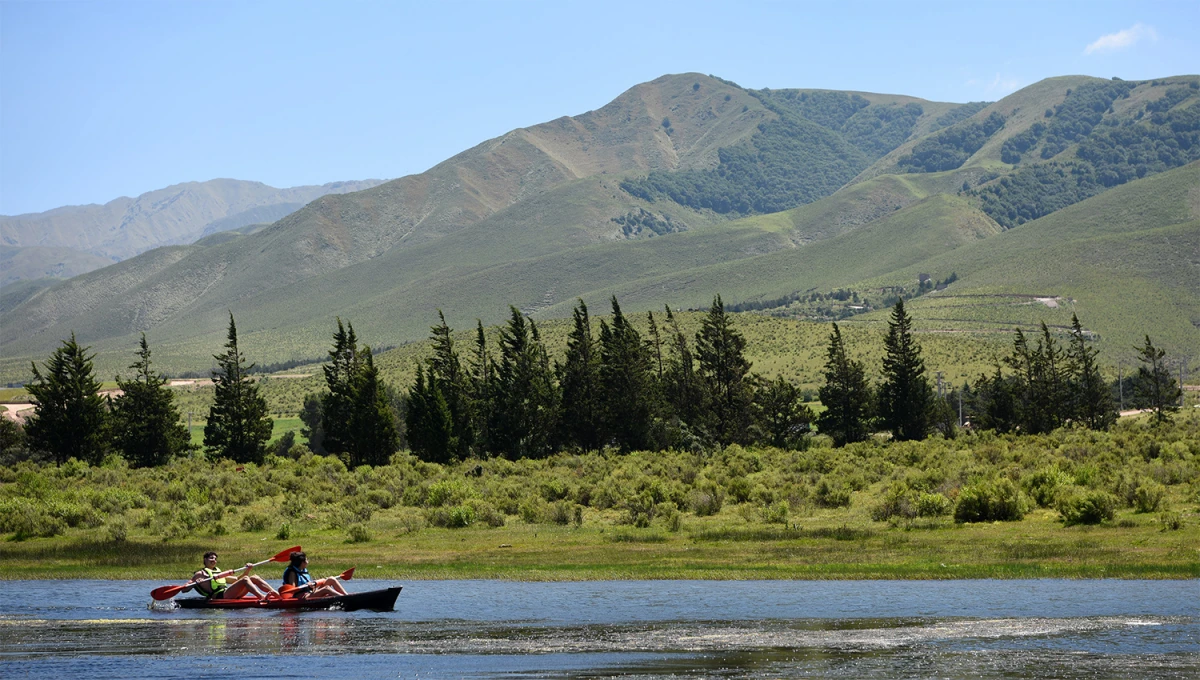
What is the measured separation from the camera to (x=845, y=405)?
3647 inches

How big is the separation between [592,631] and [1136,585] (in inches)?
588

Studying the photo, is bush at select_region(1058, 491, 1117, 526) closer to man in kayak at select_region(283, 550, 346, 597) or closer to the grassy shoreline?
the grassy shoreline

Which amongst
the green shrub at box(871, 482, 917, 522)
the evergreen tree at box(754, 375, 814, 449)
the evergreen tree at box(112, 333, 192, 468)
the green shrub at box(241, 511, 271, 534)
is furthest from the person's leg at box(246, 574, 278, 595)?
the evergreen tree at box(754, 375, 814, 449)

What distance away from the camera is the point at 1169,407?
10762cm

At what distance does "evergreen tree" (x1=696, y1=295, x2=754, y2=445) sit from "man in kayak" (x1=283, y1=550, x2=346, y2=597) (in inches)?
2161

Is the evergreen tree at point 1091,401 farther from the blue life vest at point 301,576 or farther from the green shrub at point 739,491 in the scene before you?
the blue life vest at point 301,576

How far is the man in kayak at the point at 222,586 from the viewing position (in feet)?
121

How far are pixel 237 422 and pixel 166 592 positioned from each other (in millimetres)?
52831

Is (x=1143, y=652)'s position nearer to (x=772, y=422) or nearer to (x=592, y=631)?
(x=592, y=631)

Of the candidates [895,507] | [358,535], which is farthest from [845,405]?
[358,535]

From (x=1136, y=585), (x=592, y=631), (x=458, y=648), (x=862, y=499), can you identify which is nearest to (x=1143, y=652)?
(x=1136, y=585)

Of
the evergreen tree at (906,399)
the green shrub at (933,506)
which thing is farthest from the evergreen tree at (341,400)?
the green shrub at (933,506)

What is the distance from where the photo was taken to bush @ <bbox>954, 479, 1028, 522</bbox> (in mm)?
45322

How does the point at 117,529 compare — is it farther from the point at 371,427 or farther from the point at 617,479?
the point at 371,427
